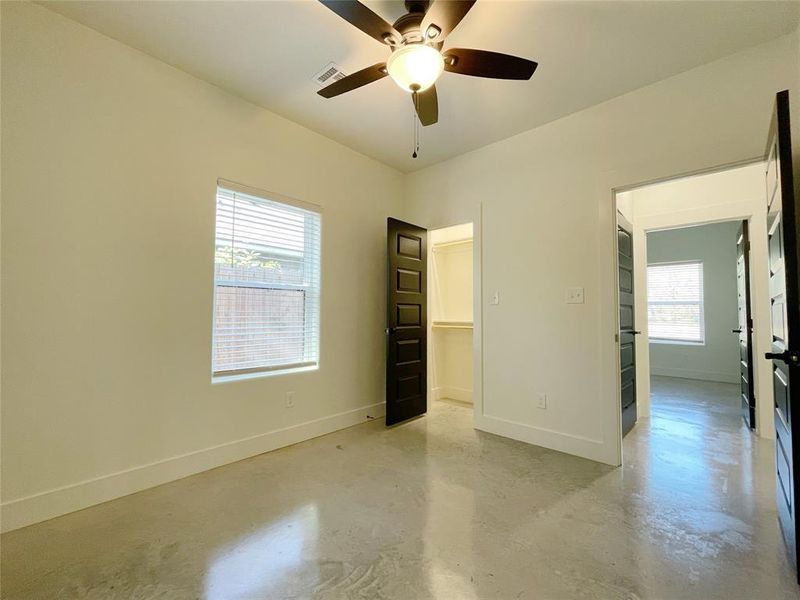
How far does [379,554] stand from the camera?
62.1 inches

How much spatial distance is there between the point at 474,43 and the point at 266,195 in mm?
1928

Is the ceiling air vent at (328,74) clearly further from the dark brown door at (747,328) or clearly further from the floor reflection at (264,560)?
the dark brown door at (747,328)

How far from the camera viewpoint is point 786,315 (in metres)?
1.49

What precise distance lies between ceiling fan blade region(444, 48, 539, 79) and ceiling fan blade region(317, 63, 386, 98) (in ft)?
1.22

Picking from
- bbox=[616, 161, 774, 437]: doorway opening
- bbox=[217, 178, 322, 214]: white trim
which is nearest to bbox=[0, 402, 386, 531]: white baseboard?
bbox=[217, 178, 322, 214]: white trim

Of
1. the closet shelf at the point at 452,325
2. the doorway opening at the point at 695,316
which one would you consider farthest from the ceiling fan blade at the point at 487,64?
the doorway opening at the point at 695,316

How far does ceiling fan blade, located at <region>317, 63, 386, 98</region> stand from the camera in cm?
187

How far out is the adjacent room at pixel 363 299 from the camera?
1.58 meters

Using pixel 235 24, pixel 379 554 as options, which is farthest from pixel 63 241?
pixel 379 554

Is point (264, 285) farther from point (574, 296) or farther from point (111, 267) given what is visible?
point (574, 296)

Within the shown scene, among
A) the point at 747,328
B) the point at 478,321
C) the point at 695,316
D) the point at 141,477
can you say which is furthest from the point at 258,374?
the point at 695,316

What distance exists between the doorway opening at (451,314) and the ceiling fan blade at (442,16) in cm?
280

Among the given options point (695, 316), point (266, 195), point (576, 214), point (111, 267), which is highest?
point (266, 195)

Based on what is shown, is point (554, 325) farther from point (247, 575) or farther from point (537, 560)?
point (247, 575)
